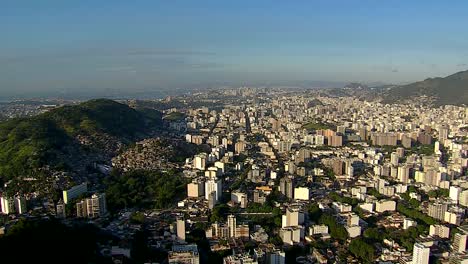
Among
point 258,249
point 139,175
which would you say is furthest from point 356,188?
point 139,175

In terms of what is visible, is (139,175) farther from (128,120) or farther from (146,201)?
(128,120)

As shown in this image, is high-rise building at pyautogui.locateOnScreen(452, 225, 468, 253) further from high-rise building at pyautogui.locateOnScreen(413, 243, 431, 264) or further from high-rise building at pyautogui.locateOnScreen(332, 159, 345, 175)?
high-rise building at pyautogui.locateOnScreen(332, 159, 345, 175)

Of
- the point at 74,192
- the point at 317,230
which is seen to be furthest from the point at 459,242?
the point at 74,192

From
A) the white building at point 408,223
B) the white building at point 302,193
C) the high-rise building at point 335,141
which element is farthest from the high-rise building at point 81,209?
the high-rise building at point 335,141

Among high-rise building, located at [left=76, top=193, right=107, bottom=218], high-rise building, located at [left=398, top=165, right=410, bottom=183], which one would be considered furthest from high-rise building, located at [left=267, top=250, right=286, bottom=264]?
high-rise building, located at [left=398, top=165, right=410, bottom=183]

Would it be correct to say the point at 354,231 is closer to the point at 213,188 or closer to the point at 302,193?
the point at 302,193

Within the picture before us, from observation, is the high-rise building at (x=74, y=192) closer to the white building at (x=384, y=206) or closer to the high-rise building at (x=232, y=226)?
the high-rise building at (x=232, y=226)
